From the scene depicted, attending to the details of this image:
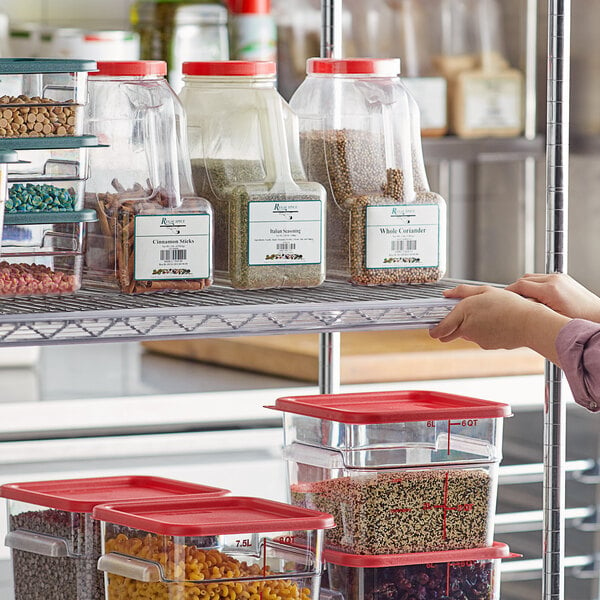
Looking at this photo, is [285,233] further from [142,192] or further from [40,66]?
[40,66]

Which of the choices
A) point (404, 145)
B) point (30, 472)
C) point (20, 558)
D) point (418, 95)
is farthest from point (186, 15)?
point (20, 558)

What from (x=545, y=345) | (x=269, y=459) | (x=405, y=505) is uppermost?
(x=545, y=345)

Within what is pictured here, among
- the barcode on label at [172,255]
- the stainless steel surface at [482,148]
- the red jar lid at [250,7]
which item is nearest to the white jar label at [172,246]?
the barcode on label at [172,255]

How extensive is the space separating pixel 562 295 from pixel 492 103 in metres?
1.57

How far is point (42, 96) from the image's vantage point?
1.12 m

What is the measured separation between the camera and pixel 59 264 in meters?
1.15

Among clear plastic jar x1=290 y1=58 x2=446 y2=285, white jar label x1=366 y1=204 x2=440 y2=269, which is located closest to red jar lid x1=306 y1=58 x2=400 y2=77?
clear plastic jar x1=290 y1=58 x2=446 y2=285

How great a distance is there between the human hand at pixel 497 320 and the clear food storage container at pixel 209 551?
0.67 feet

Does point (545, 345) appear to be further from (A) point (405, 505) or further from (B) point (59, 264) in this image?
(B) point (59, 264)

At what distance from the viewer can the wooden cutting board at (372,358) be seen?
8.04ft

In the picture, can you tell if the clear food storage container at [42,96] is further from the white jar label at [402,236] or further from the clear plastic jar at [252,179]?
the white jar label at [402,236]

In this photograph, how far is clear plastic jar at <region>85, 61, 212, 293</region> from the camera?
3.77 ft

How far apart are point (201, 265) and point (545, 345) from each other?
11.9 inches

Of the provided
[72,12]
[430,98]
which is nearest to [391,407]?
[430,98]
